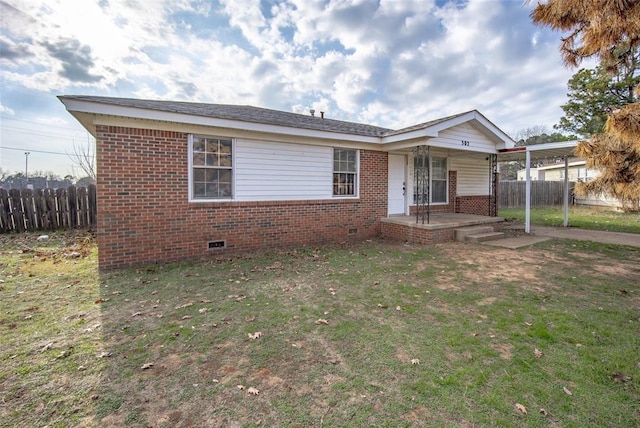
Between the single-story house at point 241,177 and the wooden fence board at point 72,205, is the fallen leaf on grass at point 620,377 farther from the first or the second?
the wooden fence board at point 72,205

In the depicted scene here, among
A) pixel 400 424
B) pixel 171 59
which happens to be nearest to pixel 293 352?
pixel 400 424

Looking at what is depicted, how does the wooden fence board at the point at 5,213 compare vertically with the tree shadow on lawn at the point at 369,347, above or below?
above

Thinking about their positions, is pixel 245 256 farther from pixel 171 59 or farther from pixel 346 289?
pixel 171 59

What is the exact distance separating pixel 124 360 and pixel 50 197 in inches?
417

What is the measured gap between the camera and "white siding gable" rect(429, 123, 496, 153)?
8.85 meters

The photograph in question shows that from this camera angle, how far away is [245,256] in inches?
276

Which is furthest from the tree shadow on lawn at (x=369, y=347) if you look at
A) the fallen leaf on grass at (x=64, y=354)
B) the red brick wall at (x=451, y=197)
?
the red brick wall at (x=451, y=197)

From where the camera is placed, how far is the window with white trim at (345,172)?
29.1ft

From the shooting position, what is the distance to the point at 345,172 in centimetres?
902

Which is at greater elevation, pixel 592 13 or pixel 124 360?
pixel 592 13

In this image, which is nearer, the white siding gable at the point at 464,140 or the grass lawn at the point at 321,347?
the grass lawn at the point at 321,347

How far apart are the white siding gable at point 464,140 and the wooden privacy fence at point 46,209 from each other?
11.9m

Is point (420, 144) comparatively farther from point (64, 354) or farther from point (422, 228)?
point (64, 354)

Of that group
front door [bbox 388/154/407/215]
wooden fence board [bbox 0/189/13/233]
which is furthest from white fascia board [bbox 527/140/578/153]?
wooden fence board [bbox 0/189/13/233]
